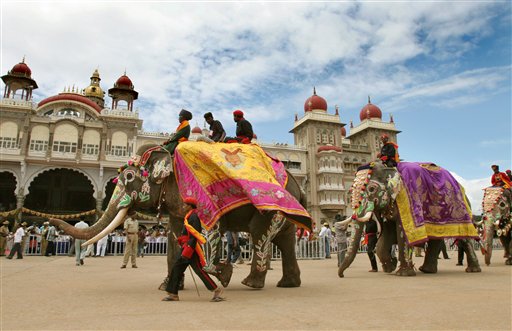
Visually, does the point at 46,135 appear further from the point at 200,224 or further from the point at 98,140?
the point at 200,224

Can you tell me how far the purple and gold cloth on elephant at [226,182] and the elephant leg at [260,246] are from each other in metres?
0.40

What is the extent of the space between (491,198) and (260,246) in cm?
730

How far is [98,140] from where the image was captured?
31422 mm

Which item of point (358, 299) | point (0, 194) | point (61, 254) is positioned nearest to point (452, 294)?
point (358, 299)

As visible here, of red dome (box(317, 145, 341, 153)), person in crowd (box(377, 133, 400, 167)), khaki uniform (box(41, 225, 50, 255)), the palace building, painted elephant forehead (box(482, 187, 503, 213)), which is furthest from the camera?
red dome (box(317, 145, 341, 153))

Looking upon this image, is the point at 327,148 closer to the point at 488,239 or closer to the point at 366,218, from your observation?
the point at 488,239

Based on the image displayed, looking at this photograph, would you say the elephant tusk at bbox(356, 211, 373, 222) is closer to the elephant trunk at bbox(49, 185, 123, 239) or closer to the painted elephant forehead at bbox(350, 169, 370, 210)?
the painted elephant forehead at bbox(350, 169, 370, 210)

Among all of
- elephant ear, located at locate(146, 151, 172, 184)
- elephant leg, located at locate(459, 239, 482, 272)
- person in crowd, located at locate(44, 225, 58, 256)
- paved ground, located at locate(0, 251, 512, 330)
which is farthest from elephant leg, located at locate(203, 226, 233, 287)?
person in crowd, located at locate(44, 225, 58, 256)

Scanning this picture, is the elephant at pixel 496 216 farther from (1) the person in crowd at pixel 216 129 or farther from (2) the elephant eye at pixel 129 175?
(2) the elephant eye at pixel 129 175

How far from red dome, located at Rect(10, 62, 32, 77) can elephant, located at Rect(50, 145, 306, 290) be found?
32.9 m

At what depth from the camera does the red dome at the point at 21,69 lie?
31.9m

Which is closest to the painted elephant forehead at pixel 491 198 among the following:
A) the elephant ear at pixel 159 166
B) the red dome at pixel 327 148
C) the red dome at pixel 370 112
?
the elephant ear at pixel 159 166

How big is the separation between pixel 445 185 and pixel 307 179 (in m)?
32.1

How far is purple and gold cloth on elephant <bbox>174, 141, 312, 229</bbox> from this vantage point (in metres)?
5.00
